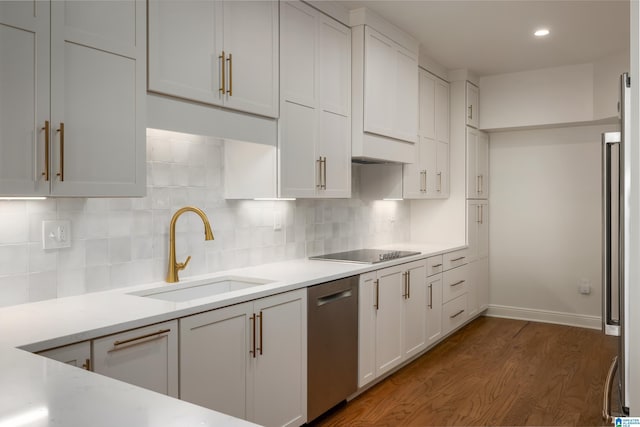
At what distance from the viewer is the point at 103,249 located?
2.29m

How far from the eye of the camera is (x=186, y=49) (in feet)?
7.29

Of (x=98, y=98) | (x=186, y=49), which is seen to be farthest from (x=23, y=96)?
(x=186, y=49)

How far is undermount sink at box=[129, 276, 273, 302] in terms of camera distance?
2.42m

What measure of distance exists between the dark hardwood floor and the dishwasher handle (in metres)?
0.69

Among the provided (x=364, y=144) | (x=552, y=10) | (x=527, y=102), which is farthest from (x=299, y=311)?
(x=527, y=102)

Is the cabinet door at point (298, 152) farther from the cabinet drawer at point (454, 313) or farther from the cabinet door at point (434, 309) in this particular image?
the cabinet drawer at point (454, 313)

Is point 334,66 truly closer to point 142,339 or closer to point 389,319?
point 389,319

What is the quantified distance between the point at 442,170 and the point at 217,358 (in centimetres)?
341

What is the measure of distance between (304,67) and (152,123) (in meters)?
1.18

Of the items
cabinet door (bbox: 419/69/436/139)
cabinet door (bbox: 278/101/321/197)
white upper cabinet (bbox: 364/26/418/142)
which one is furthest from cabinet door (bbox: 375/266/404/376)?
cabinet door (bbox: 419/69/436/139)

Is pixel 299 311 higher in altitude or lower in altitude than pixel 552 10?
lower

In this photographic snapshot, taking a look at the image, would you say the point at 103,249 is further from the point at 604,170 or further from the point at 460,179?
the point at 460,179

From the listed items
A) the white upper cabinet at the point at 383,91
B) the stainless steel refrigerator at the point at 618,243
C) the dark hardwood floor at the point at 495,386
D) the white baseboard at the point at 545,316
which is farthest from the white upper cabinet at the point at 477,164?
the stainless steel refrigerator at the point at 618,243

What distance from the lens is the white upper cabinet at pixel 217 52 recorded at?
2.12 metres
